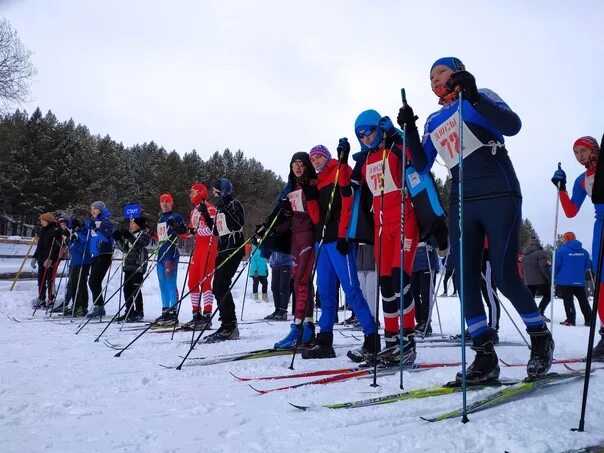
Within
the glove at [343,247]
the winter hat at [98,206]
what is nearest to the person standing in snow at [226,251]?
the glove at [343,247]

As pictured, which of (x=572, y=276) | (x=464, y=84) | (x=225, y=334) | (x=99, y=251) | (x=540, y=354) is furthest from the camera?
(x=572, y=276)

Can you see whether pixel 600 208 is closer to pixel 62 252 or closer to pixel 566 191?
pixel 566 191

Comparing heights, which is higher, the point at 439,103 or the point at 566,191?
the point at 439,103

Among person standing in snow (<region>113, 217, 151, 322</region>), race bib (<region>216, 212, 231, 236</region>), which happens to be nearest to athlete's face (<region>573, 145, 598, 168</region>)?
A: race bib (<region>216, 212, 231, 236</region>)

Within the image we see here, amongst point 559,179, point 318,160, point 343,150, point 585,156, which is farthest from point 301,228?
point 585,156

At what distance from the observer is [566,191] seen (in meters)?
4.63

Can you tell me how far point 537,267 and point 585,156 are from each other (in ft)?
23.3

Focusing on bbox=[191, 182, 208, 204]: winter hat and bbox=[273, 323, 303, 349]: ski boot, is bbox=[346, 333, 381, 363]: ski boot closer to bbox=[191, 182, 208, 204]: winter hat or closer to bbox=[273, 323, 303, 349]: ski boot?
bbox=[273, 323, 303, 349]: ski boot

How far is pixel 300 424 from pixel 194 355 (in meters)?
2.57

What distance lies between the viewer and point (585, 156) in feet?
13.8

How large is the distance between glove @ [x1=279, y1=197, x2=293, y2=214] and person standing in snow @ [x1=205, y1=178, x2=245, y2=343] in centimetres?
95

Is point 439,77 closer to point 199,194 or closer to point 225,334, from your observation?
point 225,334

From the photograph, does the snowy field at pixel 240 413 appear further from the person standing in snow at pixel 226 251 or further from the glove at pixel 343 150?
the glove at pixel 343 150

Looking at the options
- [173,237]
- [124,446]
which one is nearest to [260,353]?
[124,446]
